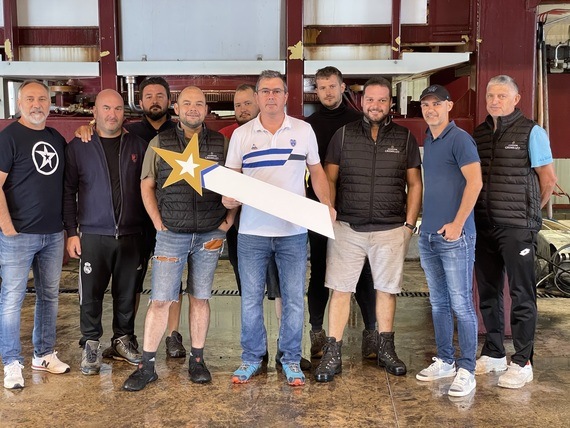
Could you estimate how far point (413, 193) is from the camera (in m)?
3.69

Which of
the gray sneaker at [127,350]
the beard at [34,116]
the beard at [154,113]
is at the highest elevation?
the beard at [154,113]

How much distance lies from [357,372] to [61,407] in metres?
1.66

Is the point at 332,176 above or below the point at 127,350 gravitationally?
above

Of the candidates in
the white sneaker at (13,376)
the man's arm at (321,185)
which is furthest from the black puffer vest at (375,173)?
the white sneaker at (13,376)

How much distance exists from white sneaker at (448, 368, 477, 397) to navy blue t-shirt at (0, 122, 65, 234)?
2367 mm

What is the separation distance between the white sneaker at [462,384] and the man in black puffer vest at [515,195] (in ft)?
0.69

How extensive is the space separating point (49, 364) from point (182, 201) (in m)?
1.32

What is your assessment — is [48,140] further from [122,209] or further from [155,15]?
[155,15]

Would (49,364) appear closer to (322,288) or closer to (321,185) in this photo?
(322,288)

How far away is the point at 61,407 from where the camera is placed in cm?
337

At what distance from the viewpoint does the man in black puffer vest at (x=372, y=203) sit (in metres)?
3.64

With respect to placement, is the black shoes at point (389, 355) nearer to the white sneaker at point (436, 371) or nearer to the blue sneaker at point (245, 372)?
the white sneaker at point (436, 371)

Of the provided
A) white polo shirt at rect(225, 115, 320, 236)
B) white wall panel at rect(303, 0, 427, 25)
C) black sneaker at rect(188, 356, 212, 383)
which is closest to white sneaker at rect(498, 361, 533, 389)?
white polo shirt at rect(225, 115, 320, 236)

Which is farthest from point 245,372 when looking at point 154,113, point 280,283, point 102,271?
point 154,113
